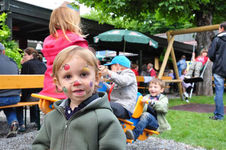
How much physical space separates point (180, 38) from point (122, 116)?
3374cm

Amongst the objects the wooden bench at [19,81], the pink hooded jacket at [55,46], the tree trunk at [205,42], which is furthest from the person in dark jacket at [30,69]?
the tree trunk at [205,42]

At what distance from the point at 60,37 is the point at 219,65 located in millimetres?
4084

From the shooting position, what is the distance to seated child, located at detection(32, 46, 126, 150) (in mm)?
1332

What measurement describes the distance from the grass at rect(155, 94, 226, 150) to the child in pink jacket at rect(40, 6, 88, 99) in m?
2.32

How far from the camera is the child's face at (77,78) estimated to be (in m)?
1.37

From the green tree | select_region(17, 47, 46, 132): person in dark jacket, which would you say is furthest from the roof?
select_region(17, 47, 46, 132): person in dark jacket

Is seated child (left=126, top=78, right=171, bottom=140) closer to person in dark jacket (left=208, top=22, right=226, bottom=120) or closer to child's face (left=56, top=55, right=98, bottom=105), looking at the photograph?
child's face (left=56, top=55, right=98, bottom=105)

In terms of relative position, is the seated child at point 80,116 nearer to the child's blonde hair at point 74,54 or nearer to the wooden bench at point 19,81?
the child's blonde hair at point 74,54

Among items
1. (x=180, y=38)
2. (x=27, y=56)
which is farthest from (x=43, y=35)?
(x=180, y=38)

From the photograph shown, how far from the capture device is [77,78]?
137 cm

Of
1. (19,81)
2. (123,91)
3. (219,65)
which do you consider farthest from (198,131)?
(19,81)

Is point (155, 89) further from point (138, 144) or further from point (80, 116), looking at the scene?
point (80, 116)

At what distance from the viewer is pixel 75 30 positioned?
2477mm

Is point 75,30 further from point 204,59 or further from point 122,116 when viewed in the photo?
point 204,59
